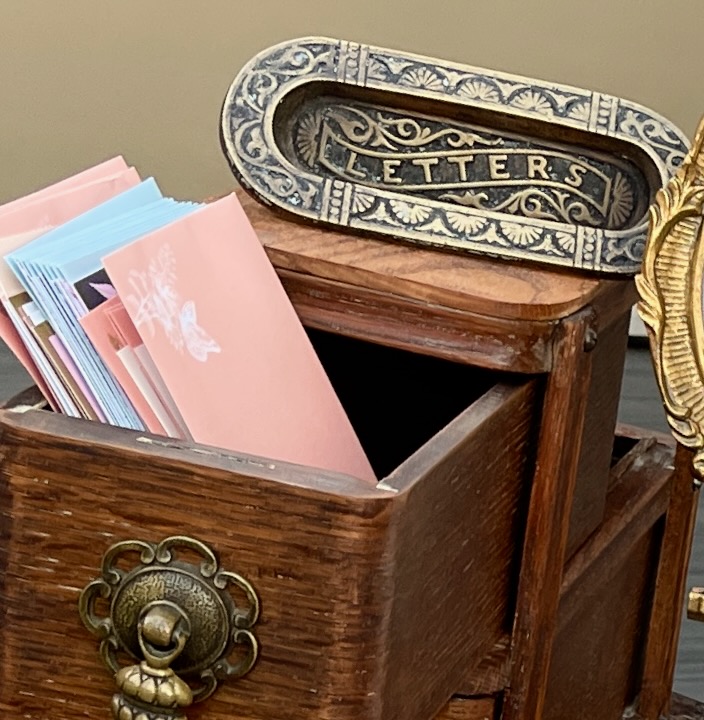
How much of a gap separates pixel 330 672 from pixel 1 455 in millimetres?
173

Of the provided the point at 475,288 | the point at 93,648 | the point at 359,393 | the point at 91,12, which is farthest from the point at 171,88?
the point at 93,648

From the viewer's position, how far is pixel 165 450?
591 mm

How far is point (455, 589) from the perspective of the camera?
681 mm

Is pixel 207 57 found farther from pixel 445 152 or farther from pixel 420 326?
pixel 420 326

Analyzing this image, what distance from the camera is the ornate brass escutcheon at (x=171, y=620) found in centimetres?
60

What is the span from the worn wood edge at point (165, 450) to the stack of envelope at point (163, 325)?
0.04m

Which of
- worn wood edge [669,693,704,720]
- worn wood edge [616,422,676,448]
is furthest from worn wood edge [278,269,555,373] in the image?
worn wood edge [669,693,704,720]

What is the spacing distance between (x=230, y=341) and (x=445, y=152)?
0.19 m

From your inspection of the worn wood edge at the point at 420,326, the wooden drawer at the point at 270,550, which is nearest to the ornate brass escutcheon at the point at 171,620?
the wooden drawer at the point at 270,550

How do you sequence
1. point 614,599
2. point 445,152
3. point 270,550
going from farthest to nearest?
point 614,599
point 445,152
point 270,550

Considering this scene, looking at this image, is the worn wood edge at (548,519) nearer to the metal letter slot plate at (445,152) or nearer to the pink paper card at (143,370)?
the metal letter slot plate at (445,152)

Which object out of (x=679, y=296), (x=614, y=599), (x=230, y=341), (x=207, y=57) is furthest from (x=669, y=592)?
(x=207, y=57)

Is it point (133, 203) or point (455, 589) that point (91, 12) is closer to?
point (133, 203)

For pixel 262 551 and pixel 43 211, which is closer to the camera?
pixel 262 551
